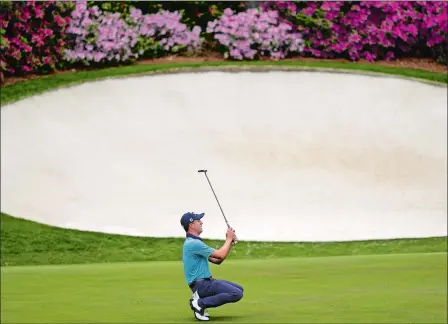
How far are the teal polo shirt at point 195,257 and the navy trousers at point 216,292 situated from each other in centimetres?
5

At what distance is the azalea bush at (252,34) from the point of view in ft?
68.0

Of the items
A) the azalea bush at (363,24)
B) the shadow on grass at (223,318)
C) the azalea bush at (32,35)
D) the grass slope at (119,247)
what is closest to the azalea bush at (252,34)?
the azalea bush at (363,24)

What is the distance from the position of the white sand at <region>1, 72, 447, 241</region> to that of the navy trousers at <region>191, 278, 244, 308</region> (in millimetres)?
9137

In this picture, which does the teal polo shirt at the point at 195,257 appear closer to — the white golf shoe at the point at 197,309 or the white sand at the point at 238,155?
the white golf shoe at the point at 197,309

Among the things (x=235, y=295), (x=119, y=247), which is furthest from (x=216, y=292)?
(x=119, y=247)

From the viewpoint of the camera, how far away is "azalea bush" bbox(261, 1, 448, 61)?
20.8m

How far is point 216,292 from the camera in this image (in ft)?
23.6

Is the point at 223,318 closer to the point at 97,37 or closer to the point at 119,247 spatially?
the point at 119,247

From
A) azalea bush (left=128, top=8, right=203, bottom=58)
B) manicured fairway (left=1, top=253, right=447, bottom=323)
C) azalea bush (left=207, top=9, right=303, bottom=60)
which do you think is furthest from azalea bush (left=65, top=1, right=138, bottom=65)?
manicured fairway (left=1, top=253, right=447, bottom=323)

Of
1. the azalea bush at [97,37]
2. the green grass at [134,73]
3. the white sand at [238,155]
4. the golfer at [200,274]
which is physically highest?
the golfer at [200,274]

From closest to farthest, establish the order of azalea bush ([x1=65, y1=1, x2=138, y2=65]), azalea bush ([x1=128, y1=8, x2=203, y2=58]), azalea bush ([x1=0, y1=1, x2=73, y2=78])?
azalea bush ([x1=0, y1=1, x2=73, y2=78]), azalea bush ([x1=65, y1=1, x2=138, y2=65]), azalea bush ([x1=128, y1=8, x2=203, y2=58])

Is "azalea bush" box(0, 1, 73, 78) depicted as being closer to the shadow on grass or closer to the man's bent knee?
the shadow on grass

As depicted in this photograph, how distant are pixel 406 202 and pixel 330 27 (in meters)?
3.83

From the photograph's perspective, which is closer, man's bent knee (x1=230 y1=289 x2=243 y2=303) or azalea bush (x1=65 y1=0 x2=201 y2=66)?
man's bent knee (x1=230 y1=289 x2=243 y2=303)
